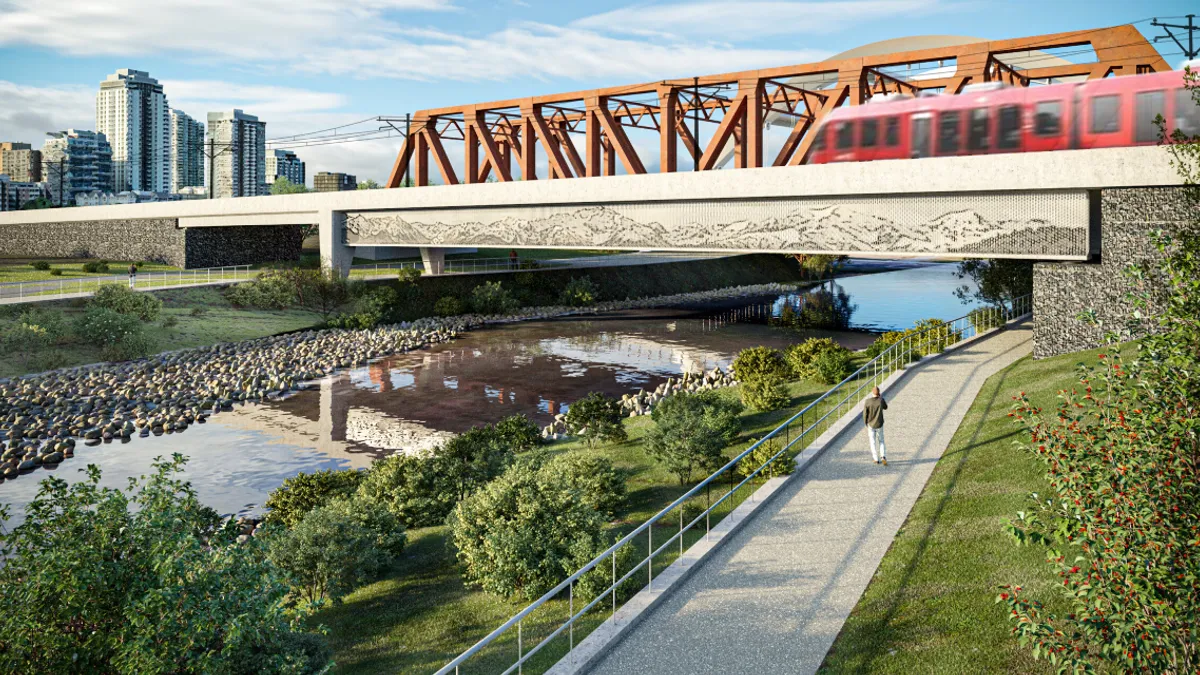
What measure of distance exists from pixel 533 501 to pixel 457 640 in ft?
8.77

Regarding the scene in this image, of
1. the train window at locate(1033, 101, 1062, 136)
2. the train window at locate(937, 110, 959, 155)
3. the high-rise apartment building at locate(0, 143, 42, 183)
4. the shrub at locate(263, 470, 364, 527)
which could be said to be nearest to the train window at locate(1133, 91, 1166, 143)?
the train window at locate(1033, 101, 1062, 136)

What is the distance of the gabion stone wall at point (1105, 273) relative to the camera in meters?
24.1

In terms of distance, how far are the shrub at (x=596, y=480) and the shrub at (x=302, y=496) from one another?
4861 millimetres

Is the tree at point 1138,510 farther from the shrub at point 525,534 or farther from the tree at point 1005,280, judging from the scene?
the tree at point 1005,280

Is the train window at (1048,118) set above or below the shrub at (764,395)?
above

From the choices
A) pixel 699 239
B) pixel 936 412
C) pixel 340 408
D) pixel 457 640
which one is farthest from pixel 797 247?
pixel 457 640

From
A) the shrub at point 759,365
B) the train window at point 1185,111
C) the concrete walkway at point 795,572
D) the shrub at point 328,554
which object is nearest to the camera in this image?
the concrete walkway at point 795,572

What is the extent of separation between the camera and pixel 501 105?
47406 millimetres

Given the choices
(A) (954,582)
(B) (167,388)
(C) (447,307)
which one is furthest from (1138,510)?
(C) (447,307)

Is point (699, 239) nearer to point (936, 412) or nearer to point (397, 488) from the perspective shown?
point (936, 412)

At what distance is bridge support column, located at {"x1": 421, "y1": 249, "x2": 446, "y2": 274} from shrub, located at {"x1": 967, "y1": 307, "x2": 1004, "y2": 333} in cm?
3530

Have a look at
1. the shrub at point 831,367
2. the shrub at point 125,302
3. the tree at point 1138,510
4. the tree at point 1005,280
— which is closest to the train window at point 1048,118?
the shrub at point 831,367

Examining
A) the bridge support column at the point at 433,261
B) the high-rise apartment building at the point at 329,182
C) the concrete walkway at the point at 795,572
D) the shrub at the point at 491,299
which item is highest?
the high-rise apartment building at the point at 329,182

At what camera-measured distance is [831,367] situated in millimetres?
26891
